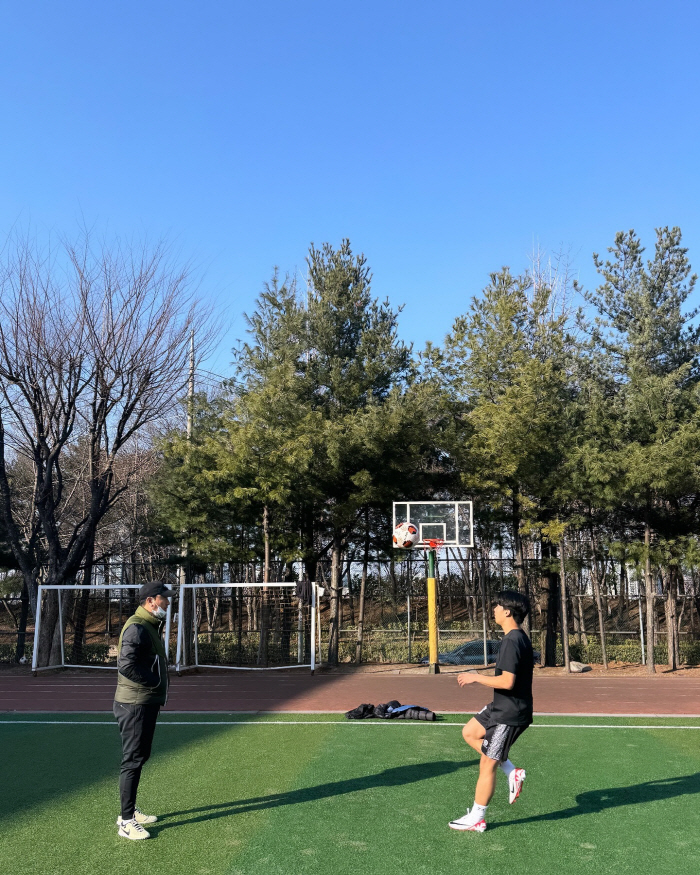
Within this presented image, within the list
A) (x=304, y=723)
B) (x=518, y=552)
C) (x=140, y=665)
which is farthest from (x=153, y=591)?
(x=518, y=552)

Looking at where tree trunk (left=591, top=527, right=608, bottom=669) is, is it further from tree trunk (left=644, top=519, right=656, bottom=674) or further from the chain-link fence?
tree trunk (left=644, top=519, right=656, bottom=674)

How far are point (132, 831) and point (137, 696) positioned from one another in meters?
0.90

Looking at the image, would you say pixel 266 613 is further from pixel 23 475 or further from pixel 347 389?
pixel 23 475

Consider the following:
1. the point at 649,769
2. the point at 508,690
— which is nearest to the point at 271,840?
the point at 508,690

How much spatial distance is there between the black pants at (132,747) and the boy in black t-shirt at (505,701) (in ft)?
7.52

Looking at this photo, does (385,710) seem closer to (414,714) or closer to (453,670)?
(414,714)

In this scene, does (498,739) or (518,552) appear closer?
(498,739)

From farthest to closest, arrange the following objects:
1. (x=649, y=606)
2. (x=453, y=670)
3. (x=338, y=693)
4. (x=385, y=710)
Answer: (x=453, y=670), (x=649, y=606), (x=338, y=693), (x=385, y=710)

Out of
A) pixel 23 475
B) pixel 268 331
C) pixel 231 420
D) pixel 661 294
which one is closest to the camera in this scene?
pixel 231 420

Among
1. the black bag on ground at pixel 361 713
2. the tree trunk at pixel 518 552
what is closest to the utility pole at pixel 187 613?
the black bag on ground at pixel 361 713

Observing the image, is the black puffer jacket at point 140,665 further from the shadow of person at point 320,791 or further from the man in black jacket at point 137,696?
the shadow of person at point 320,791

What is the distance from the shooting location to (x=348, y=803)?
6082mm

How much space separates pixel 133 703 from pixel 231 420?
51.5 ft

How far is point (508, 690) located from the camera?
5195 millimetres
